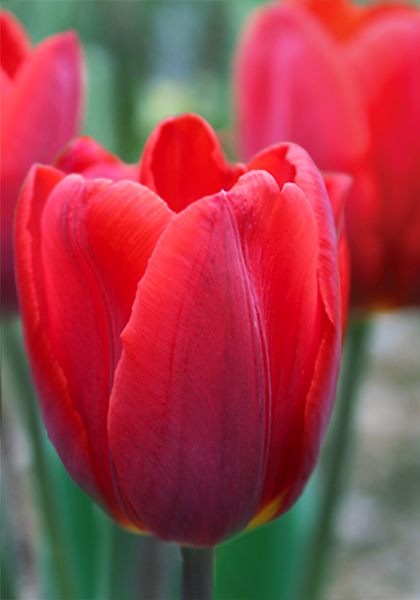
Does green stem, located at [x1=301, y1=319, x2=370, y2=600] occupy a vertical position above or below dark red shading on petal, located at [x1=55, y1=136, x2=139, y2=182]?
below

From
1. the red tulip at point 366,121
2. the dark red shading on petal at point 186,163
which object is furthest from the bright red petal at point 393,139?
the dark red shading on petal at point 186,163

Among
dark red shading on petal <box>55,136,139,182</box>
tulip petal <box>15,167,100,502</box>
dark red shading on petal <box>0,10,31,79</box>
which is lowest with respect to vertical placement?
tulip petal <box>15,167,100,502</box>

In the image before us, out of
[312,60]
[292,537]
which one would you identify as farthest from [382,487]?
[312,60]

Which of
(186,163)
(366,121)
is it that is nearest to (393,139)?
(366,121)

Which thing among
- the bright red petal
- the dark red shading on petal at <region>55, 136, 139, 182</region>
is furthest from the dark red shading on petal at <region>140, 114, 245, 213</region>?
the bright red petal

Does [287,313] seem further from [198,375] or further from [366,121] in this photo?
[366,121]

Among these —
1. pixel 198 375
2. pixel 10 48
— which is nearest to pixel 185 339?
pixel 198 375

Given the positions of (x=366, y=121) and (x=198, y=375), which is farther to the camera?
(x=366, y=121)

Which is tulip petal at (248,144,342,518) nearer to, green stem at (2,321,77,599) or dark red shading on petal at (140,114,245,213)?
dark red shading on petal at (140,114,245,213)

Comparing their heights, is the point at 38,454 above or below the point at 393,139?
below
